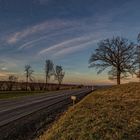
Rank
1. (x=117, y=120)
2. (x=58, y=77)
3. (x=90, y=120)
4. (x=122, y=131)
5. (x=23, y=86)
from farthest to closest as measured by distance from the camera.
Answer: (x=58, y=77)
(x=23, y=86)
(x=90, y=120)
(x=117, y=120)
(x=122, y=131)

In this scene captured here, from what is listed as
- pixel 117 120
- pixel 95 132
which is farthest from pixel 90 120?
pixel 95 132

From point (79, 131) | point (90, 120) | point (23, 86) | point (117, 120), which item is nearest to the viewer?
point (79, 131)

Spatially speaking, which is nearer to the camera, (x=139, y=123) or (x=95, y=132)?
(x=95, y=132)

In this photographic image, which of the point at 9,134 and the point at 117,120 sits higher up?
the point at 117,120

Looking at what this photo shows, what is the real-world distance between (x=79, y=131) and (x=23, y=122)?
5.37 m

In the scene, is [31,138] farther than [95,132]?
Yes

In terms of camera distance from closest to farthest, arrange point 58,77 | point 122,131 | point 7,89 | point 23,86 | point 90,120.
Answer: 1. point 122,131
2. point 90,120
3. point 7,89
4. point 23,86
5. point 58,77

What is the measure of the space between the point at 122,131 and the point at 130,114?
2.80m

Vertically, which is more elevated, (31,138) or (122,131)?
(122,131)

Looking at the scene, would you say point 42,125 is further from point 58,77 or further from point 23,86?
point 58,77

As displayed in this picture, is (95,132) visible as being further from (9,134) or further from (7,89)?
(7,89)

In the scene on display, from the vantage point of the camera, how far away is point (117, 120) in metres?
9.53

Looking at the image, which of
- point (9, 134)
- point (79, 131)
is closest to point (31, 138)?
point (9, 134)

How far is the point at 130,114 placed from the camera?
34.8ft
